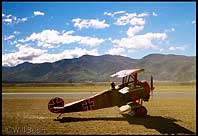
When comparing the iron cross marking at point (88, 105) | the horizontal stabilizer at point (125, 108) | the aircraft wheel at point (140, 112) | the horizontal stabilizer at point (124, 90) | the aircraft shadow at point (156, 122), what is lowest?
the aircraft shadow at point (156, 122)

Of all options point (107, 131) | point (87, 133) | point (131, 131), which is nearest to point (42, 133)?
point (87, 133)

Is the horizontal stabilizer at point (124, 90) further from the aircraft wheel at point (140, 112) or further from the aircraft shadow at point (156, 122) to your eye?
the aircraft shadow at point (156, 122)

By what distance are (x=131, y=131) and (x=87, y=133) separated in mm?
2173

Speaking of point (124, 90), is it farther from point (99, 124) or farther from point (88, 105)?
point (99, 124)

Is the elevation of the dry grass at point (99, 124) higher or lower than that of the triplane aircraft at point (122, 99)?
lower

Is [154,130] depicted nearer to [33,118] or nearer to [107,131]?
[107,131]

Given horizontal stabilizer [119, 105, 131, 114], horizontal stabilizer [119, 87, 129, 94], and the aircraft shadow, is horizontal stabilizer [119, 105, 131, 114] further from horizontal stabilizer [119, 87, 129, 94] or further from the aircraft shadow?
horizontal stabilizer [119, 87, 129, 94]

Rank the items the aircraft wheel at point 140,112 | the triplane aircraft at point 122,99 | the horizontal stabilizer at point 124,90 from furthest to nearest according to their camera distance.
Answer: the aircraft wheel at point 140,112 → the horizontal stabilizer at point 124,90 → the triplane aircraft at point 122,99

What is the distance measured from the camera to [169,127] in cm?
1563

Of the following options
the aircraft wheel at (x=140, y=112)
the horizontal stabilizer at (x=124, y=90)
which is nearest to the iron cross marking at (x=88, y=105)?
the horizontal stabilizer at (x=124, y=90)

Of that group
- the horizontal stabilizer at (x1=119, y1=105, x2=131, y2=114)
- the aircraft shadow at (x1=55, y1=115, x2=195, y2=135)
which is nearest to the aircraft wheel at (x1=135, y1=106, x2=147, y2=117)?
the aircraft shadow at (x1=55, y1=115, x2=195, y2=135)

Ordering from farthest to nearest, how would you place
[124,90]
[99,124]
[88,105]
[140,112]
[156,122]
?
[140,112] → [124,90] → [88,105] → [156,122] → [99,124]

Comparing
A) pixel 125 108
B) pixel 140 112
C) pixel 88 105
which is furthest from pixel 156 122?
pixel 88 105

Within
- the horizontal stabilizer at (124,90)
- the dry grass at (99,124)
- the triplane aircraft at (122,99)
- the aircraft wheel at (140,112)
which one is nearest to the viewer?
the dry grass at (99,124)
